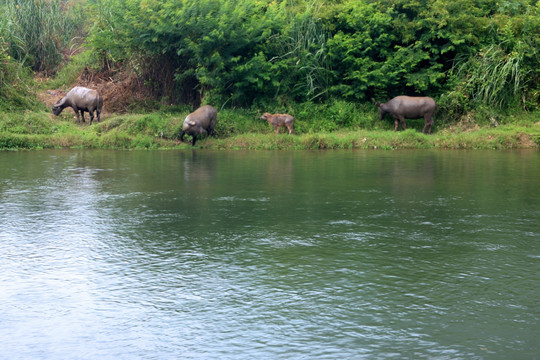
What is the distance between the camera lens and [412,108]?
22.2 m

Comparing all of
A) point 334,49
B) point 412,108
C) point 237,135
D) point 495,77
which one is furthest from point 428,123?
point 237,135

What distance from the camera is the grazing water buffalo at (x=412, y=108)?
2220 cm

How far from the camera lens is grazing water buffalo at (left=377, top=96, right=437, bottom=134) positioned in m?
22.2

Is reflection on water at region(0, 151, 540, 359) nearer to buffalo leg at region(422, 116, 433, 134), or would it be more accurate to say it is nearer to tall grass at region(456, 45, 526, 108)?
buffalo leg at region(422, 116, 433, 134)

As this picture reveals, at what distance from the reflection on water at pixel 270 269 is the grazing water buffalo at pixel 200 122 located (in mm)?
8280

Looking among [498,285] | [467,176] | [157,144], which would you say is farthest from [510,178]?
[157,144]

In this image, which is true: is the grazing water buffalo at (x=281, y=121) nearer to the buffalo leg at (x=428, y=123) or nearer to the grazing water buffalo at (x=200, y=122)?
the grazing water buffalo at (x=200, y=122)

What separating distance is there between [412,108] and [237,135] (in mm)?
6141

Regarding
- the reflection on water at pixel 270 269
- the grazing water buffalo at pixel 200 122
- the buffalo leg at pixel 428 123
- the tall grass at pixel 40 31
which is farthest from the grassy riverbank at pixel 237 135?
the reflection on water at pixel 270 269

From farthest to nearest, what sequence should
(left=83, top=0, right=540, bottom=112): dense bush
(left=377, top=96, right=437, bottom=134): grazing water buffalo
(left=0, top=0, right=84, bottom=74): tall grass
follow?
(left=0, top=0, right=84, bottom=74): tall grass < (left=377, top=96, right=437, bottom=134): grazing water buffalo < (left=83, top=0, right=540, bottom=112): dense bush

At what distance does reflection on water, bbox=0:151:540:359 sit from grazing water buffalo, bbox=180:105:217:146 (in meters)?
8.28

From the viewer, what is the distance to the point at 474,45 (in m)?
23.7

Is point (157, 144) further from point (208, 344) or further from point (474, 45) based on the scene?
point (208, 344)

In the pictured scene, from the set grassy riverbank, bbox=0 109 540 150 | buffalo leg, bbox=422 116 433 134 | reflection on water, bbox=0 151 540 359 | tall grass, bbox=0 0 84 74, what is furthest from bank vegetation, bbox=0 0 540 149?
reflection on water, bbox=0 151 540 359
